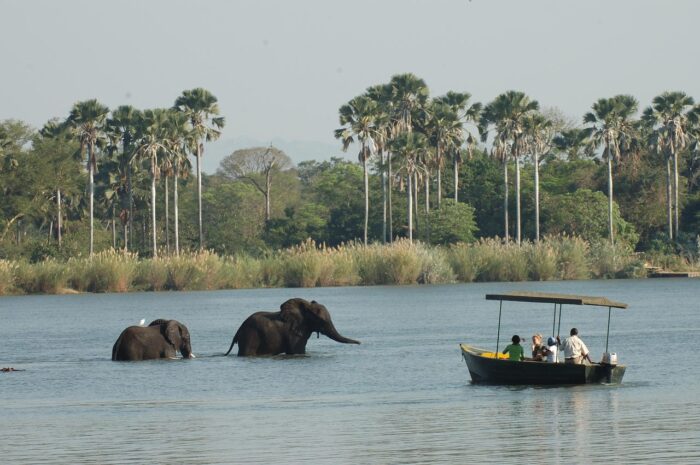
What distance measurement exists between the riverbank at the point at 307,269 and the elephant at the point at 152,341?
46.3 meters

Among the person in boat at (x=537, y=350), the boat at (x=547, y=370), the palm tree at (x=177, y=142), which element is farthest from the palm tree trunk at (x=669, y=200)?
the person in boat at (x=537, y=350)

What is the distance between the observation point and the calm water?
22562 mm

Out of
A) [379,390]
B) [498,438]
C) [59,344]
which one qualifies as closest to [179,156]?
[59,344]

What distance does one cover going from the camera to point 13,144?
111 metres

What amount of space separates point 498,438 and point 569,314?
42.9 m

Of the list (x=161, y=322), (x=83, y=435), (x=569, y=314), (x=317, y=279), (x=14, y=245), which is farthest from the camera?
(x=14, y=245)

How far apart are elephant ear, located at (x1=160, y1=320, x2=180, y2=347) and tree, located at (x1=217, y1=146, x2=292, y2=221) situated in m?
110

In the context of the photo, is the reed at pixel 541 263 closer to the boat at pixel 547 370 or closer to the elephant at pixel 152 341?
the elephant at pixel 152 341

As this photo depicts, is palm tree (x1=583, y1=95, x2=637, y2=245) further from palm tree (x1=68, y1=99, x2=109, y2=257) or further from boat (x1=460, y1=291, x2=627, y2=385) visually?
boat (x1=460, y1=291, x2=627, y2=385)

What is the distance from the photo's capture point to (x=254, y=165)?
160125mm

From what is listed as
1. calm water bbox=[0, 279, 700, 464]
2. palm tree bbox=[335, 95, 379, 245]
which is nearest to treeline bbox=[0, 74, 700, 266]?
palm tree bbox=[335, 95, 379, 245]

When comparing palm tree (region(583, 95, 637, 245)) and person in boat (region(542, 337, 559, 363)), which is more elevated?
palm tree (region(583, 95, 637, 245))

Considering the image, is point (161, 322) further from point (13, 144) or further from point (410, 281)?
point (13, 144)

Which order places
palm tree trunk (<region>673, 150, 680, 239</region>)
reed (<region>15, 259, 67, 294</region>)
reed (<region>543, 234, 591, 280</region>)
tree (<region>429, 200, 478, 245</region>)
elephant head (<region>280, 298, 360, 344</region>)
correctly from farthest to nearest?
palm tree trunk (<region>673, 150, 680, 239</region>) → tree (<region>429, 200, 478, 245</region>) → reed (<region>543, 234, 591, 280</region>) → reed (<region>15, 259, 67, 294</region>) → elephant head (<region>280, 298, 360, 344</region>)
